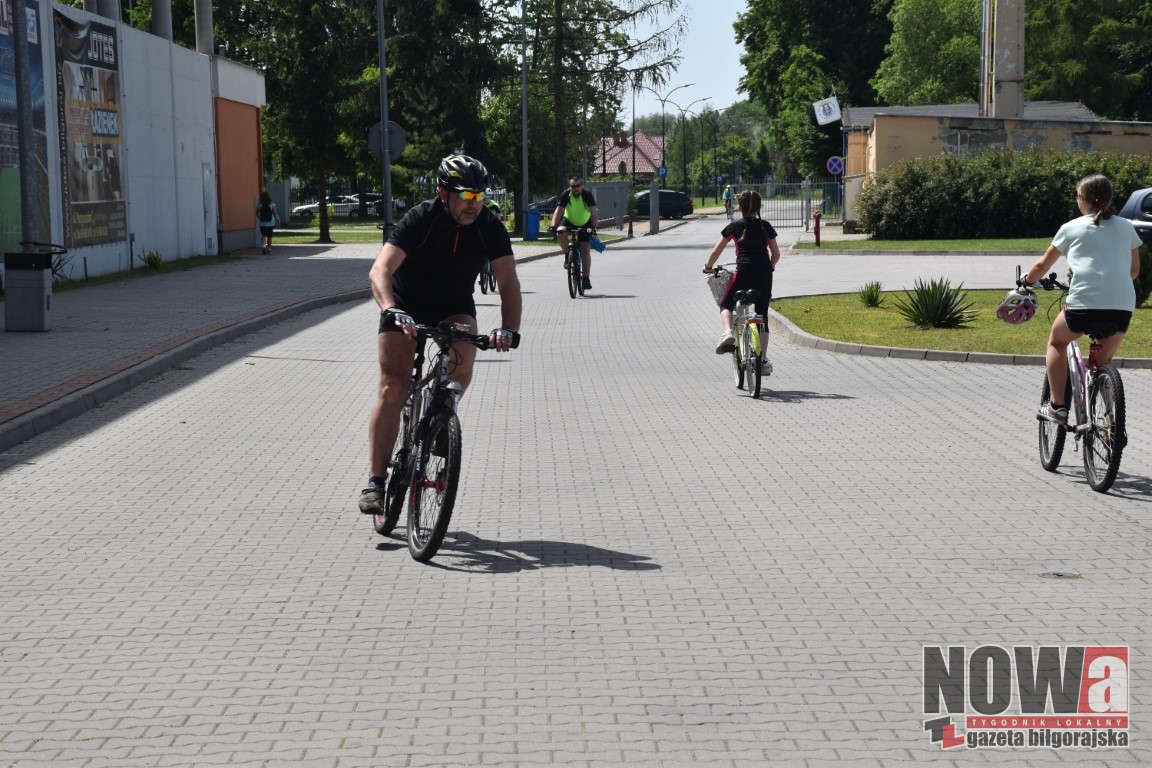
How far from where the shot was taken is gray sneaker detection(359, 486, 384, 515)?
23.6 feet

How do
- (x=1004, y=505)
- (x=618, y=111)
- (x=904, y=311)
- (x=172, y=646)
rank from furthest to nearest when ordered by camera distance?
(x=618, y=111) → (x=904, y=311) → (x=1004, y=505) → (x=172, y=646)

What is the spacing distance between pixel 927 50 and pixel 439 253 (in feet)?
237

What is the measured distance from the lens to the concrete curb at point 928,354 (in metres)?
14.4

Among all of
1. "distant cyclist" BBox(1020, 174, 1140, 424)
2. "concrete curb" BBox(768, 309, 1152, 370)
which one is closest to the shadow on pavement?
"distant cyclist" BBox(1020, 174, 1140, 424)

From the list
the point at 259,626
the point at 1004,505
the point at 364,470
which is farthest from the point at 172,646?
the point at 1004,505

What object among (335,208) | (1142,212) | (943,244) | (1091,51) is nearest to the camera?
(1142,212)

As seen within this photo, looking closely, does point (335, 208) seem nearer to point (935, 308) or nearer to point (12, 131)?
point (12, 131)

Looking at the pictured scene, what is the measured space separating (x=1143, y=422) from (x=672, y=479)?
13.3 ft

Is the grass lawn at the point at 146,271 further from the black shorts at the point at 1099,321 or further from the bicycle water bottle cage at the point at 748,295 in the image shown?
the black shorts at the point at 1099,321

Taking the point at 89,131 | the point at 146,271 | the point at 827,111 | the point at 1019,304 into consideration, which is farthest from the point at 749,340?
the point at 827,111

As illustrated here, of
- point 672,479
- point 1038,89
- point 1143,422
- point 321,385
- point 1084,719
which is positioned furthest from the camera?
point 1038,89

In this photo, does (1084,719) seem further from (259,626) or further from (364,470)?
(364,470)

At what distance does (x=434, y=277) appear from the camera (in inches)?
279

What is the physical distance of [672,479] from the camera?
880cm
